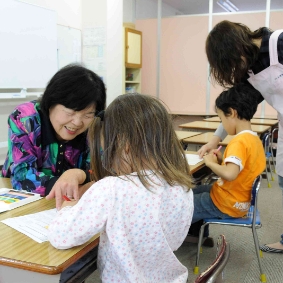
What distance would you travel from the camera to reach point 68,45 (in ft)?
17.7

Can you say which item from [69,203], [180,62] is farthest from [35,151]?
[180,62]

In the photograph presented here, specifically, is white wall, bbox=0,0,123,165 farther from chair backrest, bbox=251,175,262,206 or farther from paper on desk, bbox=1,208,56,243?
paper on desk, bbox=1,208,56,243

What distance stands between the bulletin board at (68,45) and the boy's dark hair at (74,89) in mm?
3690

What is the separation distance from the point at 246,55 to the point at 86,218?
1298 mm

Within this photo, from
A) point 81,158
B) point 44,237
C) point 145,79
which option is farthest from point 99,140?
point 145,79

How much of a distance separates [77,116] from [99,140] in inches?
19.1

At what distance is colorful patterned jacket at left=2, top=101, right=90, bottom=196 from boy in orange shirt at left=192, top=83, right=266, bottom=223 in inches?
30.7

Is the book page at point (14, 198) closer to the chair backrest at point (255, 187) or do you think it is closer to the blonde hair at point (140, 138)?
the blonde hair at point (140, 138)

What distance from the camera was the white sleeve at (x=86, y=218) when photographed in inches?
34.7

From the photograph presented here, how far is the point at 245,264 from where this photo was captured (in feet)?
A: 7.69

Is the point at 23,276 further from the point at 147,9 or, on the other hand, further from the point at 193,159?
the point at 147,9

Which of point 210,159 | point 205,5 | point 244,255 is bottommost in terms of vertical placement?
point 244,255

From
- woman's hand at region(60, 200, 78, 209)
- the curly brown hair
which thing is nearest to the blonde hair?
woman's hand at region(60, 200, 78, 209)

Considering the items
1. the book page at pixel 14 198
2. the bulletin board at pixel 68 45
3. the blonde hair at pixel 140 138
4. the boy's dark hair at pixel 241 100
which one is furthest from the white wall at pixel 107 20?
the blonde hair at pixel 140 138
